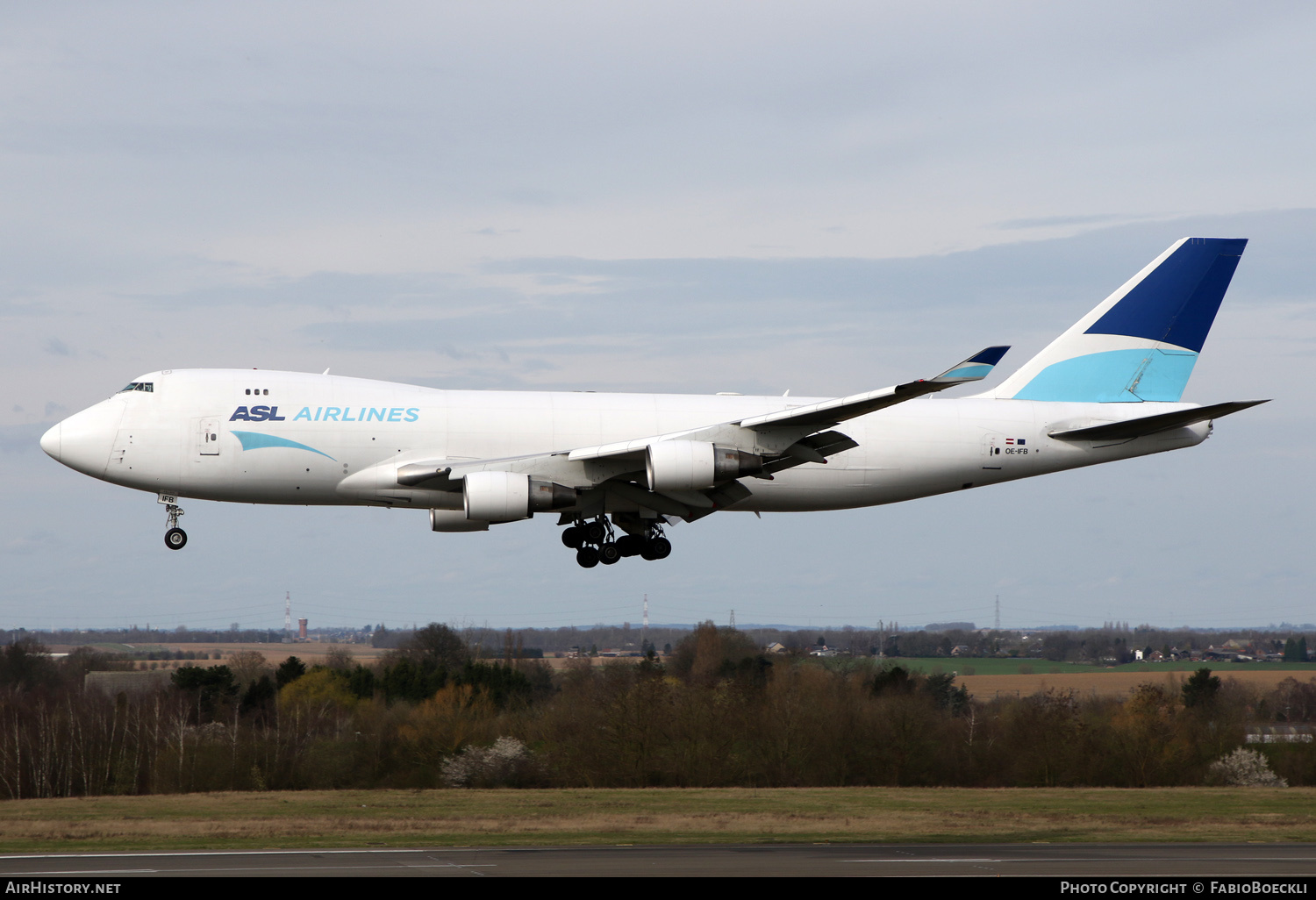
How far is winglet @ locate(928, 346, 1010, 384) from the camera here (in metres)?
28.4

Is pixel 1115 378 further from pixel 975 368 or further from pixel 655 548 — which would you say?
pixel 655 548

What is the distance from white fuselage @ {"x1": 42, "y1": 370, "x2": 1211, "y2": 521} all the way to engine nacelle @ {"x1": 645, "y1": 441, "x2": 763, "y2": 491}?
2.31 metres

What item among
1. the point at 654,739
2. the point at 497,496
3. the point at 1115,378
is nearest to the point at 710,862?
the point at 497,496

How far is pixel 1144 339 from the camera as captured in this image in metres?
40.2

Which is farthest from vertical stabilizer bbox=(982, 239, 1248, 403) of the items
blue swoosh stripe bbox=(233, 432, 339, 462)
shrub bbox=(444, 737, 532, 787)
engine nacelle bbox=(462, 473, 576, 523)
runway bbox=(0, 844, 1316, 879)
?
shrub bbox=(444, 737, 532, 787)

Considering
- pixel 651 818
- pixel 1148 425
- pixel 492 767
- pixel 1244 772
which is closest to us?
pixel 1148 425

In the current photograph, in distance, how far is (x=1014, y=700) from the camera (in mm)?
82375

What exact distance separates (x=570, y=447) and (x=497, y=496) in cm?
303

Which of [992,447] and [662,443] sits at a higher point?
[992,447]

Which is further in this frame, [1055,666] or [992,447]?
[1055,666]

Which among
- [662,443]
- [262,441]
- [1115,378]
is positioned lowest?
[662,443]

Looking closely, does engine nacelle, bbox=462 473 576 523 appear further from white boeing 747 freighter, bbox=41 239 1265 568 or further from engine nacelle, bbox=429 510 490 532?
engine nacelle, bbox=429 510 490 532

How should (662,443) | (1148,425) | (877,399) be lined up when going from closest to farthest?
(877,399)
(662,443)
(1148,425)
